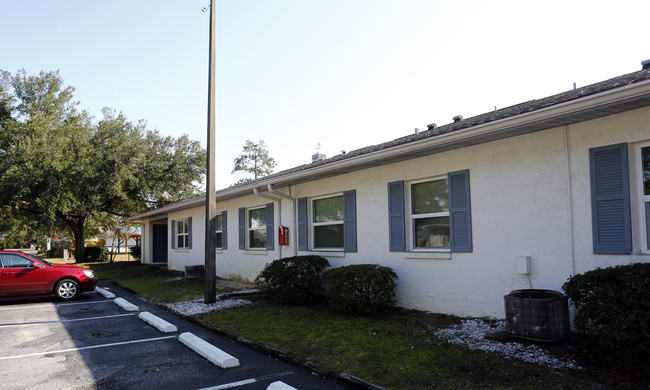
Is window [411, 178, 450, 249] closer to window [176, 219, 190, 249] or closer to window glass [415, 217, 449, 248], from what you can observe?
window glass [415, 217, 449, 248]

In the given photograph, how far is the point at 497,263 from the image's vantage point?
21.7 ft

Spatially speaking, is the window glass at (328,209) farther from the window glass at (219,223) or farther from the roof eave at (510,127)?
the window glass at (219,223)

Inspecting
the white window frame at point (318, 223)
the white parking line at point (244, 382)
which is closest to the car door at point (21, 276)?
the white window frame at point (318, 223)

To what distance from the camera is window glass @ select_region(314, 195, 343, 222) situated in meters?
10.1

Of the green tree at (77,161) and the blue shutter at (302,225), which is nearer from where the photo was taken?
the blue shutter at (302,225)

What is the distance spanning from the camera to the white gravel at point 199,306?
8.99 metres

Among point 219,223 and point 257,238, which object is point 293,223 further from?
point 219,223

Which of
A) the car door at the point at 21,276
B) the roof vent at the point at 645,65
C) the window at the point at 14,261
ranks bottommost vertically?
the car door at the point at 21,276

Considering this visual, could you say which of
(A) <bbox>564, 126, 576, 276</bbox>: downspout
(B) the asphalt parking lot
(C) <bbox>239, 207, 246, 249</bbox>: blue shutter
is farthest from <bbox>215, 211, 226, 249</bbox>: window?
(A) <bbox>564, 126, 576, 276</bbox>: downspout

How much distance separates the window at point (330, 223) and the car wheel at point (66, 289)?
6.36 metres

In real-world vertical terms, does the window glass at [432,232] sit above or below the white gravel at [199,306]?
above

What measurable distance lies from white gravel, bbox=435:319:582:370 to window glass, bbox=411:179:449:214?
6.88 ft

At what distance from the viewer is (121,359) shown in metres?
5.75

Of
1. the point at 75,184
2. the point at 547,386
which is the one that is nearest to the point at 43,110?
the point at 75,184
